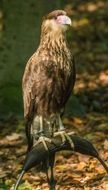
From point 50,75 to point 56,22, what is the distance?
0.46m

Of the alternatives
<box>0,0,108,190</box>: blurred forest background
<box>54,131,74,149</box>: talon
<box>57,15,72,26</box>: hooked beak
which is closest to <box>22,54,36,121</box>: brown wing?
<box>57,15,72,26</box>: hooked beak

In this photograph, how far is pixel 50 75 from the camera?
5.84m

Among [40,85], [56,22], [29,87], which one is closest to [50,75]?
[40,85]

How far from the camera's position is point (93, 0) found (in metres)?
16.3

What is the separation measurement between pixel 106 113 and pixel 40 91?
12.3ft

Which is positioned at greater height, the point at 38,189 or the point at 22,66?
the point at 22,66

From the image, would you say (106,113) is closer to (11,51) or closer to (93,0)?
(11,51)

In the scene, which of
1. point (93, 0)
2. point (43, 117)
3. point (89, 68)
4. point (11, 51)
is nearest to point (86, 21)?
point (93, 0)

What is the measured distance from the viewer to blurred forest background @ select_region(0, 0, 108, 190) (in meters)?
7.66

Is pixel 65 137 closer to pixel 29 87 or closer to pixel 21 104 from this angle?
pixel 29 87

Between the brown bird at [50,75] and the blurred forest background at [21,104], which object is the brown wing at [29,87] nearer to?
the brown bird at [50,75]

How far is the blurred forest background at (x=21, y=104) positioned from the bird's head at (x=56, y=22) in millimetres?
2079

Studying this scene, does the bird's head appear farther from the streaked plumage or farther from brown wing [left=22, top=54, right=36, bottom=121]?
brown wing [left=22, top=54, right=36, bottom=121]

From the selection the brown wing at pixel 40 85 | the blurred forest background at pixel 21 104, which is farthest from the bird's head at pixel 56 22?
the blurred forest background at pixel 21 104
